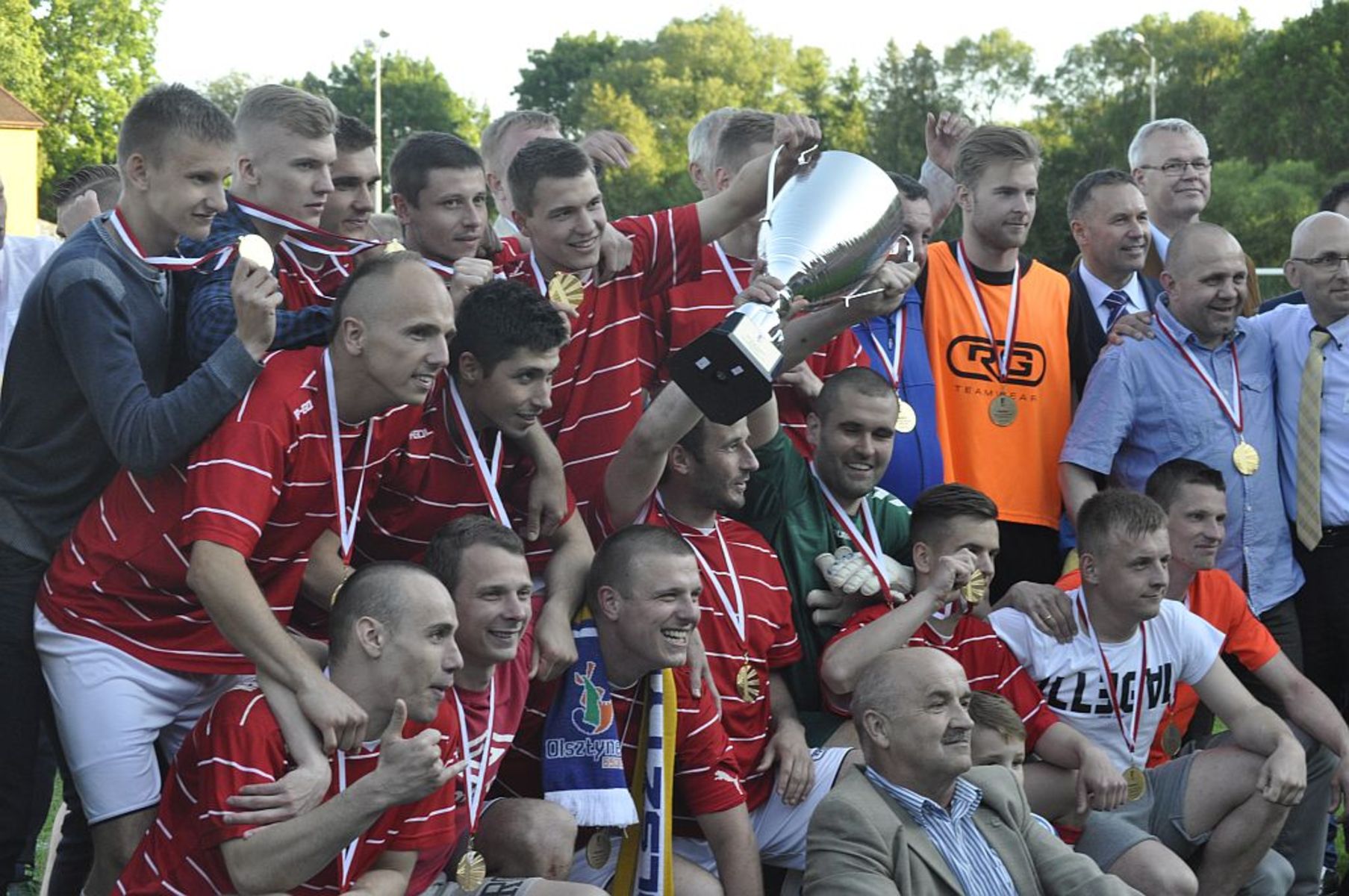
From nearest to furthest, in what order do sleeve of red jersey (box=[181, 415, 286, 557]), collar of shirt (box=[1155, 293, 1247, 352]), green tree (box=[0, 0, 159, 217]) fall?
sleeve of red jersey (box=[181, 415, 286, 557])
collar of shirt (box=[1155, 293, 1247, 352])
green tree (box=[0, 0, 159, 217])

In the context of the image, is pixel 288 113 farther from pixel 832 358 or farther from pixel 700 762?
pixel 700 762

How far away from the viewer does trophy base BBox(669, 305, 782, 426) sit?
13.2ft

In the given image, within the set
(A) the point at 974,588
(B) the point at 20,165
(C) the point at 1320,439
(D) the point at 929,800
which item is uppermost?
(B) the point at 20,165

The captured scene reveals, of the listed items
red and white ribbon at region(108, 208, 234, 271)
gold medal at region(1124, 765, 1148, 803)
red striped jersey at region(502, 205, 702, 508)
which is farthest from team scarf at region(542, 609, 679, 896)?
gold medal at region(1124, 765, 1148, 803)

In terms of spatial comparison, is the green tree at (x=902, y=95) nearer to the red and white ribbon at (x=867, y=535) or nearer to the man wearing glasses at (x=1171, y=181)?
the man wearing glasses at (x=1171, y=181)

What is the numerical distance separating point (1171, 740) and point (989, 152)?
7.50 ft

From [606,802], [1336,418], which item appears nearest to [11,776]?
[606,802]

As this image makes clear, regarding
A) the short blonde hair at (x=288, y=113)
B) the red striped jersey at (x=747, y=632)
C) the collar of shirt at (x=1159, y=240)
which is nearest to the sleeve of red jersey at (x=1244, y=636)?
the red striped jersey at (x=747, y=632)

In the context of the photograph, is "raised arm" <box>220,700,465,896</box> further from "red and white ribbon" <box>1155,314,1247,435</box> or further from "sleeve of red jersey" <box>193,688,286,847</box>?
"red and white ribbon" <box>1155,314,1247,435</box>

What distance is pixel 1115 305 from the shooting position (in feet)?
22.0

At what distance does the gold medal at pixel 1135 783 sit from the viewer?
555cm

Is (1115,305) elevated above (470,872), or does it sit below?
above

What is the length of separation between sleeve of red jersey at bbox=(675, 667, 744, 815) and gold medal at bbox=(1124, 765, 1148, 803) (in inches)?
56.5

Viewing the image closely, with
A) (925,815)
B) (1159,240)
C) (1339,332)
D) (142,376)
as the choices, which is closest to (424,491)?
(142,376)
